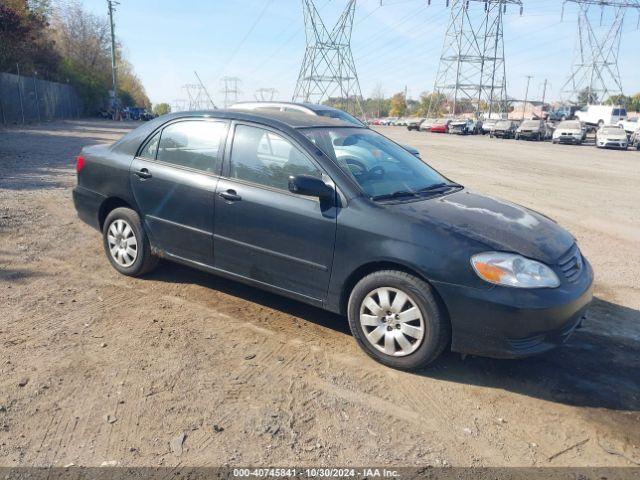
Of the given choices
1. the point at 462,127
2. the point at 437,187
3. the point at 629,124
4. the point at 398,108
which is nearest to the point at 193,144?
the point at 437,187

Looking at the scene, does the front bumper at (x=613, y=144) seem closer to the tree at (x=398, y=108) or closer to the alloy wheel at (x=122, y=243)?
the alloy wheel at (x=122, y=243)

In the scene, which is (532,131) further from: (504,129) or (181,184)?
(181,184)

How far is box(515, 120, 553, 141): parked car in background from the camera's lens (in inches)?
1606

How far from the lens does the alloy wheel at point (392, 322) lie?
3.59 metres

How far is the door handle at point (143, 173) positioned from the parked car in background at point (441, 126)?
49069 mm

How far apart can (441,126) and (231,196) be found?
49704 mm

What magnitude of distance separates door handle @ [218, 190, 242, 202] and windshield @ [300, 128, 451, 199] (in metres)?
0.75

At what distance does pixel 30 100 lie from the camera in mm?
29719

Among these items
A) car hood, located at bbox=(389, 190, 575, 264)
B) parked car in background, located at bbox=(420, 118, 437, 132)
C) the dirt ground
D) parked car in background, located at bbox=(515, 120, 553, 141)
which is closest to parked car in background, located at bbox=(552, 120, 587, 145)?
parked car in background, located at bbox=(515, 120, 553, 141)

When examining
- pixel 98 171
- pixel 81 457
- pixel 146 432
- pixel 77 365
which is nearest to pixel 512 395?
pixel 146 432

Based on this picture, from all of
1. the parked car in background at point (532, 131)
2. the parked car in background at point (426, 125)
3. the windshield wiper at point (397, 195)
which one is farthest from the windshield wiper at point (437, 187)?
the parked car in background at point (426, 125)

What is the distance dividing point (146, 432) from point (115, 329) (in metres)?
1.41

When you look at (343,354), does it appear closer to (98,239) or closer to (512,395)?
(512,395)

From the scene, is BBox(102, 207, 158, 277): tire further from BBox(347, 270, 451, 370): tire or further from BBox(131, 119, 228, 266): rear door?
BBox(347, 270, 451, 370): tire
